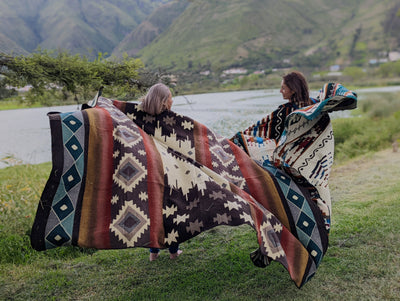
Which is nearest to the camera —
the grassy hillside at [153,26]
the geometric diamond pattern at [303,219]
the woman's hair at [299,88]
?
the geometric diamond pattern at [303,219]

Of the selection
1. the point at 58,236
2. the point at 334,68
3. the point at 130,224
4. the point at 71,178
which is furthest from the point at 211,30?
the point at 58,236

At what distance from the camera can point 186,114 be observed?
11703 mm

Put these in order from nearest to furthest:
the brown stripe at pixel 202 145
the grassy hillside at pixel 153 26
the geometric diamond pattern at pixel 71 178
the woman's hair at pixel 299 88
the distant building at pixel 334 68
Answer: the geometric diamond pattern at pixel 71 178 → the brown stripe at pixel 202 145 → the woman's hair at pixel 299 88 → the grassy hillside at pixel 153 26 → the distant building at pixel 334 68

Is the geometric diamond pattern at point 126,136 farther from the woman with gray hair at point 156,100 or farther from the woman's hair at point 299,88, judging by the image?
the woman's hair at point 299,88

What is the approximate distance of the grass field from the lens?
2.67 m

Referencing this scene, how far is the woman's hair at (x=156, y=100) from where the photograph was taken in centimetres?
285

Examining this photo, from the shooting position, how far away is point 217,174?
2650mm

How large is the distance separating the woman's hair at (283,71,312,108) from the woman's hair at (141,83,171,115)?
129cm

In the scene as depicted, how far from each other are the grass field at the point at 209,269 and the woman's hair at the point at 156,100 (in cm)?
156

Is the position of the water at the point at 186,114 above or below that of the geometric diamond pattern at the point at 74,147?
below

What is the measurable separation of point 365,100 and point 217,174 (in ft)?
59.4

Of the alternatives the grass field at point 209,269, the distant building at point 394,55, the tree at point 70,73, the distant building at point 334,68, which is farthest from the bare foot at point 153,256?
the distant building at point 394,55

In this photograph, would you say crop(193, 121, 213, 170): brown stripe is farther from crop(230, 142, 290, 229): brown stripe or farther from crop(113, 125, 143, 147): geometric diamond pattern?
crop(113, 125, 143, 147): geometric diamond pattern

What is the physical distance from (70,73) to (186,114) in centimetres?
780
